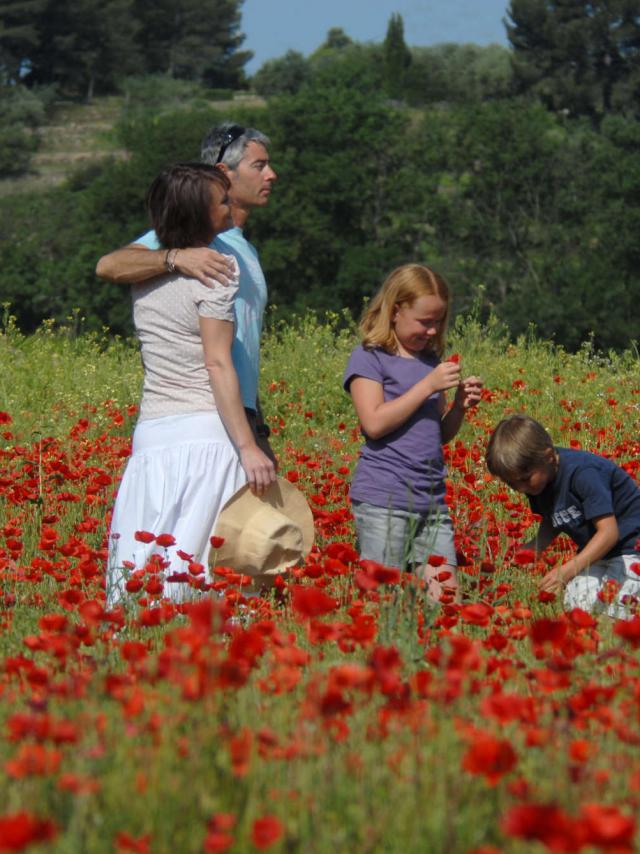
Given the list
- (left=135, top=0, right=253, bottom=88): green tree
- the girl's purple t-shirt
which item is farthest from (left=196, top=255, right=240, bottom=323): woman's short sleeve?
(left=135, top=0, right=253, bottom=88): green tree

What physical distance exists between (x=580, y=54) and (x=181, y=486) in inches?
3181

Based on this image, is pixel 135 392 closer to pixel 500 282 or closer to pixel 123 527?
pixel 123 527

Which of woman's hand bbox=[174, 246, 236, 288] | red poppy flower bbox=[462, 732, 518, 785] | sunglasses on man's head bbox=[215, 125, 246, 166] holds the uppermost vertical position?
sunglasses on man's head bbox=[215, 125, 246, 166]

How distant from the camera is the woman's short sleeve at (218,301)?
435 cm

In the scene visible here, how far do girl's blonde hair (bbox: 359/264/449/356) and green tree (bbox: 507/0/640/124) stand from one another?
74662 mm

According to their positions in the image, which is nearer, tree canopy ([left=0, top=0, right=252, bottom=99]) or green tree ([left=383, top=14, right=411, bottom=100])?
green tree ([left=383, top=14, right=411, bottom=100])

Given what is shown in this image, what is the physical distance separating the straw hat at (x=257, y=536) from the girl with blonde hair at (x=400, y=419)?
47 centimetres

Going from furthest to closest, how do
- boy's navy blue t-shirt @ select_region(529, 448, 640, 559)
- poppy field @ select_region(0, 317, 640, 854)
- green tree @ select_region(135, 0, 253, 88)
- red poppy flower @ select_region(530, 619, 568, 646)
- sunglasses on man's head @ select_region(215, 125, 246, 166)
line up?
green tree @ select_region(135, 0, 253, 88) < sunglasses on man's head @ select_region(215, 125, 246, 166) < boy's navy blue t-shirt @ select_region(529, 448, 640, 559) < red poppy flower @ select_region(530, 619, 568, 646) < poppy field @ select_region(0, 317, 640, 854)

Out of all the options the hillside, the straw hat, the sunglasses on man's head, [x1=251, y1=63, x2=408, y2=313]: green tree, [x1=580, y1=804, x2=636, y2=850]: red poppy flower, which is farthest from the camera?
the hillside

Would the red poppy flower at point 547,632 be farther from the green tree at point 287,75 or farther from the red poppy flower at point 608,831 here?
the green tree at point 287,75

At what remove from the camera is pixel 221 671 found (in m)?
2.11

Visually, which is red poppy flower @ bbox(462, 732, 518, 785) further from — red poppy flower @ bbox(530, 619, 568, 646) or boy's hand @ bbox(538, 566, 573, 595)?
boy's hand @ bbox(538, 566, 573, 595)

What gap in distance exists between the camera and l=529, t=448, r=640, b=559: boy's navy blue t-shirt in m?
4.73

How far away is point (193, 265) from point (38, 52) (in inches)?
4428
